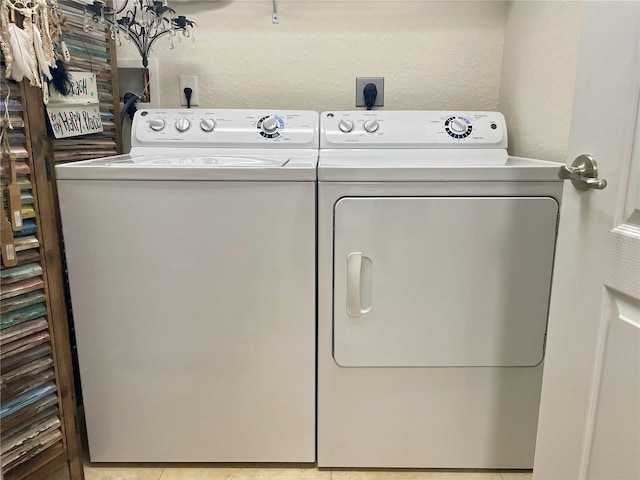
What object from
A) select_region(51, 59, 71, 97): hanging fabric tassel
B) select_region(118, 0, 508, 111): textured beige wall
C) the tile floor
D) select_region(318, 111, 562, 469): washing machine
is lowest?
the tile floor

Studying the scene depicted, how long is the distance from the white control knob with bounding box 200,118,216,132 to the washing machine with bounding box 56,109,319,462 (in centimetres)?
16

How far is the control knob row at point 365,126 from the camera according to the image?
158cm

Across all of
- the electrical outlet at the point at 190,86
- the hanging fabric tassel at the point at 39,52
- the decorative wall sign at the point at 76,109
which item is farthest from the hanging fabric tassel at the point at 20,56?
the electrical outlet at the point at 190,86

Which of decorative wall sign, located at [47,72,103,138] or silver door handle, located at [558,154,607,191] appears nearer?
silver door handle, located at [558,154,607,191]

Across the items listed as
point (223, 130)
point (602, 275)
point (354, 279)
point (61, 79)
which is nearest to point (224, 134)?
point (223, 130)

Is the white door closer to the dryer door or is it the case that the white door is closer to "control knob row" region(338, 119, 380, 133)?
the dryer door

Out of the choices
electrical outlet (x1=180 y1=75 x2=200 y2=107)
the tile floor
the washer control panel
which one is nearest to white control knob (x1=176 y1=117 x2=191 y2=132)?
the washer control panel

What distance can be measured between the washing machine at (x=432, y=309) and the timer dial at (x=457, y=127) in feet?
1.00

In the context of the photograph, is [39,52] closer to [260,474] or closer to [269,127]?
[269,127]

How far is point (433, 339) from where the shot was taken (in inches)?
50.3

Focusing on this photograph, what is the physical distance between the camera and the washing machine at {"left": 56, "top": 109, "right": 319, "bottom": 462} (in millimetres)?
1203

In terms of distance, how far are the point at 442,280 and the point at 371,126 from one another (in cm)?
62

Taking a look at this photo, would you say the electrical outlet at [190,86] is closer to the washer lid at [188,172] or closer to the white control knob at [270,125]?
the white control knob at [270,125]

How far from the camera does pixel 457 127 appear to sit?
5.21 feet
